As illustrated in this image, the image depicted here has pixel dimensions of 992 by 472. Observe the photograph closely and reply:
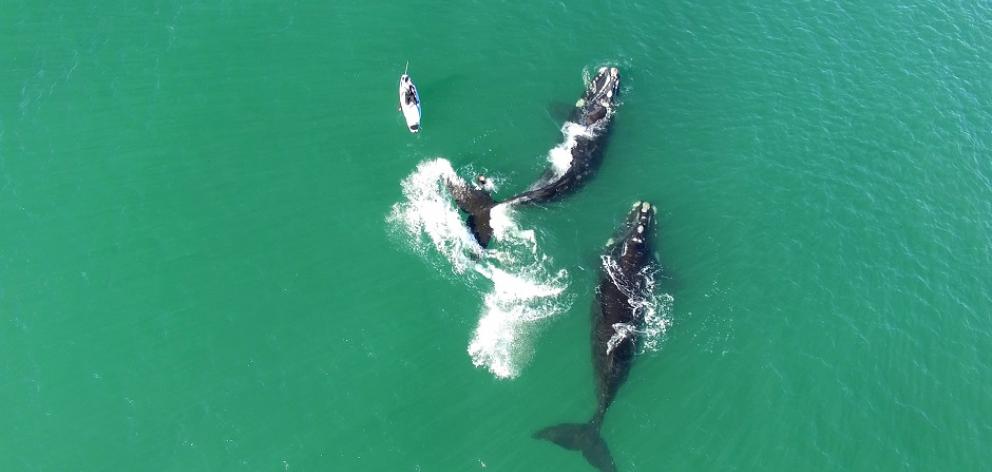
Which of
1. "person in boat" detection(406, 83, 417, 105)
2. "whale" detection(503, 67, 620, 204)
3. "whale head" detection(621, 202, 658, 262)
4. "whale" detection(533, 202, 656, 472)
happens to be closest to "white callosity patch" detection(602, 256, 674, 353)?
"whale" detection(533, 202, 656, 472)

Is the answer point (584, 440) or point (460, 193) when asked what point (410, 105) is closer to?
point (460, 193)

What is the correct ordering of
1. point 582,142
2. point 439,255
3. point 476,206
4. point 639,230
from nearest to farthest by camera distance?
point 439,255 → point 639,230 → point 476,206 → point 582,142

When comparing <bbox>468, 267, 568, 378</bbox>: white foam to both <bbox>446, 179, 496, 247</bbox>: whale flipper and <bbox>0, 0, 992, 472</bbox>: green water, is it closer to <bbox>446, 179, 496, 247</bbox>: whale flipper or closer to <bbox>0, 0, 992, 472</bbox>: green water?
<bbox>0, 0, 992, 472</bbox>: green water

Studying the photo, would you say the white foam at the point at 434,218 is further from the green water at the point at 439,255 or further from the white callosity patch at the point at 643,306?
the white callosity patch at the point at 643,306

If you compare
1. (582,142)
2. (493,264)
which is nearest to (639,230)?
(582,142)

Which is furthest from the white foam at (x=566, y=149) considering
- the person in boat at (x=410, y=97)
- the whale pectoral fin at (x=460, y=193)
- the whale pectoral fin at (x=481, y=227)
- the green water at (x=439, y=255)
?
the person in boat at (x=410, y=97)

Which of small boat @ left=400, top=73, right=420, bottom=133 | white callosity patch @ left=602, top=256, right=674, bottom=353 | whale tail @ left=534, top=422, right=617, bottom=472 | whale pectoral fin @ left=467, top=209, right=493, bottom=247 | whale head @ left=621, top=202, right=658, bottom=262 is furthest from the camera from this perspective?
small boat @ left=400, top=73, right=420, bottom=133

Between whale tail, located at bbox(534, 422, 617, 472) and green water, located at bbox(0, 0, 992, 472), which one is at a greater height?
green water, located at bbox(0, 0, 992, 472)
